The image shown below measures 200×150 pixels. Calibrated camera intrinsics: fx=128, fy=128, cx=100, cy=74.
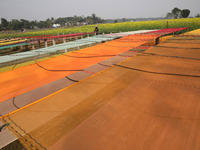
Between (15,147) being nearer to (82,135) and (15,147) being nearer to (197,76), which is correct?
(82,135)

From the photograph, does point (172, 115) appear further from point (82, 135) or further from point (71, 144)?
point (71, 144)

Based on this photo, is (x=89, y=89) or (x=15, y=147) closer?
(x=15, y=147)

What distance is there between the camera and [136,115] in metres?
1.68

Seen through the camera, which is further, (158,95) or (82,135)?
(158,95)

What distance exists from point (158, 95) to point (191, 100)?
0.45 metres

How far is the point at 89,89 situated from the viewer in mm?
2504

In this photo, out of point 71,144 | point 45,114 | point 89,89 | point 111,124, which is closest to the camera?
point 71,144

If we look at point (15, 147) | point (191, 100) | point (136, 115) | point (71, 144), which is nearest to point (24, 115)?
point (15, 147)

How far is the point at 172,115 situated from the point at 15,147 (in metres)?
2.43

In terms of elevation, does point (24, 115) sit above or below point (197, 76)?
below

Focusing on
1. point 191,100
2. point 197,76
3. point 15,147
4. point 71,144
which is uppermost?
point 197,76

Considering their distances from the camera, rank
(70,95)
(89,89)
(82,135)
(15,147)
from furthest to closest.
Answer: (89,89)
(70,95)
(15,147)
(82,135)

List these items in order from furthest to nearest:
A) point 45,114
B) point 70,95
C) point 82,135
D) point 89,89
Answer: point 89,89
point 70,95
point 45,114
point 82,135

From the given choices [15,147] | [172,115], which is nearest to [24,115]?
[15,147]
